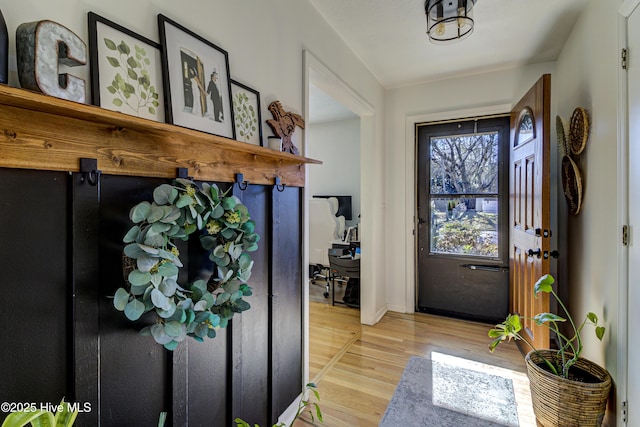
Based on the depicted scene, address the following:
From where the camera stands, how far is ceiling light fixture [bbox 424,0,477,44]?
179cm

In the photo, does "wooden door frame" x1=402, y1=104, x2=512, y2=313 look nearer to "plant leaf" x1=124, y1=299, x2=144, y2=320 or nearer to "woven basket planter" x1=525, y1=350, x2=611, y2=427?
"woven basket planter" x1=525, y1=350, x2=611, y2=427

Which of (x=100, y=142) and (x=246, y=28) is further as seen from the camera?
(x=246, y=28)

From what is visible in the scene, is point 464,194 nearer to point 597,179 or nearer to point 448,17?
point 597,179

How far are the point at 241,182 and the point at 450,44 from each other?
6.80ft

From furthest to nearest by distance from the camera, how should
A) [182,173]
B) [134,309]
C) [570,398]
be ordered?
[570,398] → [182,173] → [134,309]

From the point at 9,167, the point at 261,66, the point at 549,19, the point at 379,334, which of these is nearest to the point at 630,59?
the point at 549,19

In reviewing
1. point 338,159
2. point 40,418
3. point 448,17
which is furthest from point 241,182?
point 338,159

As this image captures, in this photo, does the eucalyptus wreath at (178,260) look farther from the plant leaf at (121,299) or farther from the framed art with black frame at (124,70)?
the framed art with black frame at (124,70)

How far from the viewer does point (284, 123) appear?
1.74m

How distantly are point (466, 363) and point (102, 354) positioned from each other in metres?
2.48

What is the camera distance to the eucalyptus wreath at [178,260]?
0.87 meters

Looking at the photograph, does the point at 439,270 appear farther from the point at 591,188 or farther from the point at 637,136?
the point at 637,136

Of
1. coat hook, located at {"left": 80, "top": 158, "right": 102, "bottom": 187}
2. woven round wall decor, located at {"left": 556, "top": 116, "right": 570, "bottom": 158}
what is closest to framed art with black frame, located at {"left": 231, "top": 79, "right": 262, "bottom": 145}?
coat hook, located at {"left": 80, "top": 158, "right": 102, "bottom": 187}

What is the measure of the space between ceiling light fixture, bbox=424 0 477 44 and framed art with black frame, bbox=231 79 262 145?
1206mm
